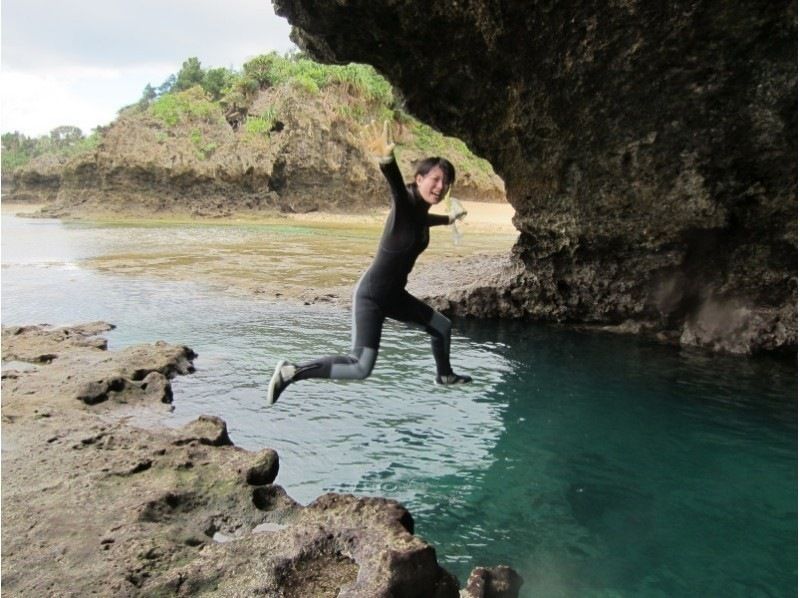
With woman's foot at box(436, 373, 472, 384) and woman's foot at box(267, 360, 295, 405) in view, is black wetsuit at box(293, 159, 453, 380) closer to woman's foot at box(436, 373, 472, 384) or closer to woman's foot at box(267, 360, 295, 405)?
woman's foot at box(267, 360, 295, 405)

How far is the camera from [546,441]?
6.40 metres

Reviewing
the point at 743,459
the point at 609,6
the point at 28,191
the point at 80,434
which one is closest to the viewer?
the point at 80,434

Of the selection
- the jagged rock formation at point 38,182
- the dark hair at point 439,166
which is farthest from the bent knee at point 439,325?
the jagged rock formation at point 38,182

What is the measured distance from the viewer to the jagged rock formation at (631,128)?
22.2 feet

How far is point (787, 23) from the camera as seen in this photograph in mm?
6227

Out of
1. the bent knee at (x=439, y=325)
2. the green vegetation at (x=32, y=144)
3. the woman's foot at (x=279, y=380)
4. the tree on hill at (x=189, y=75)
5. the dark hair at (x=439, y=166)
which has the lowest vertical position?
the woman's foot at (x=279, y=380)

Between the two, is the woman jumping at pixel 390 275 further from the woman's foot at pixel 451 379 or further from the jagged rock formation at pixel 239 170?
the jagged rock formation at pixel 239 170

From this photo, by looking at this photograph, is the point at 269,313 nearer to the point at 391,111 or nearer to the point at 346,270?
the point at 346,270

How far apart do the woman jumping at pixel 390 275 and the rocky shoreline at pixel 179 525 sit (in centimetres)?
83

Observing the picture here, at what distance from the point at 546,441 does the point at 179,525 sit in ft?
11.7

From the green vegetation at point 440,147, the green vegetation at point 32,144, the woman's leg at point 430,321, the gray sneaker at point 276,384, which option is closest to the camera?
the gray sneaker at point 276,384

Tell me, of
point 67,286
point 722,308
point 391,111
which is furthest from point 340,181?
point 722,308

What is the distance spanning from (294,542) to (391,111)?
38914mm

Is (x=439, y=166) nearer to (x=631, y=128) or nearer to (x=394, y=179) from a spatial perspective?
(x=394, y=179)
